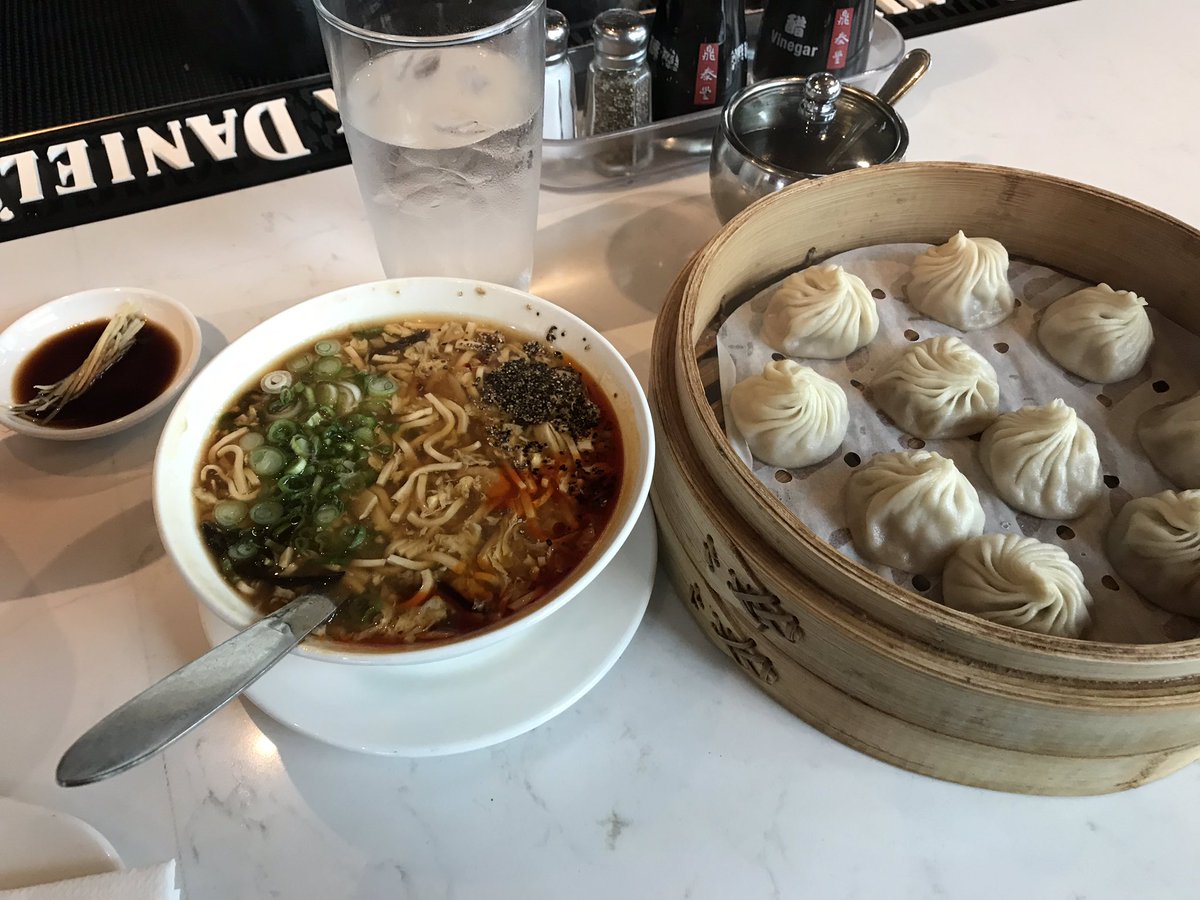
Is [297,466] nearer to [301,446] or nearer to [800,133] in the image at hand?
[301,446]

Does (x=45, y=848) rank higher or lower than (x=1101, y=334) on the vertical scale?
lower

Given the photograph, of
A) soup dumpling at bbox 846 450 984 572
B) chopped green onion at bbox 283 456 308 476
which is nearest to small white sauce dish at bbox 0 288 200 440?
chopped green onion at bbox 283 456 308 476

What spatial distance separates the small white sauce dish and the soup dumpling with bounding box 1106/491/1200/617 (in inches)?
62.4

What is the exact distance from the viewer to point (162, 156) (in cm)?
200

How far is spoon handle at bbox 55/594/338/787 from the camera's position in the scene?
0.76m

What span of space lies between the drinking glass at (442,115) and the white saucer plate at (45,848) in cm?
106

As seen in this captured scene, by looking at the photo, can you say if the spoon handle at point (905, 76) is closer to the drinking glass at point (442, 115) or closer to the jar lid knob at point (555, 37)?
the jar lid knob at point (555, 37)

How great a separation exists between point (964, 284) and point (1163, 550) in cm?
57

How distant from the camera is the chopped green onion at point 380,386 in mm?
1311

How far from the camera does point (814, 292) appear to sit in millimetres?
1489

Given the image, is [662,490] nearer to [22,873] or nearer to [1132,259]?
[22,873]

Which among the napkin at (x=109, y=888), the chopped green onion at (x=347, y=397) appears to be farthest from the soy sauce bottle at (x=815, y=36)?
the napkin at (x=109, y=888)

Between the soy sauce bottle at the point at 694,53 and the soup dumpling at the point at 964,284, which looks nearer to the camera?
the soup dumpling at the point at 964,284

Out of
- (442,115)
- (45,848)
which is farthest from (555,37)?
(45,848)
